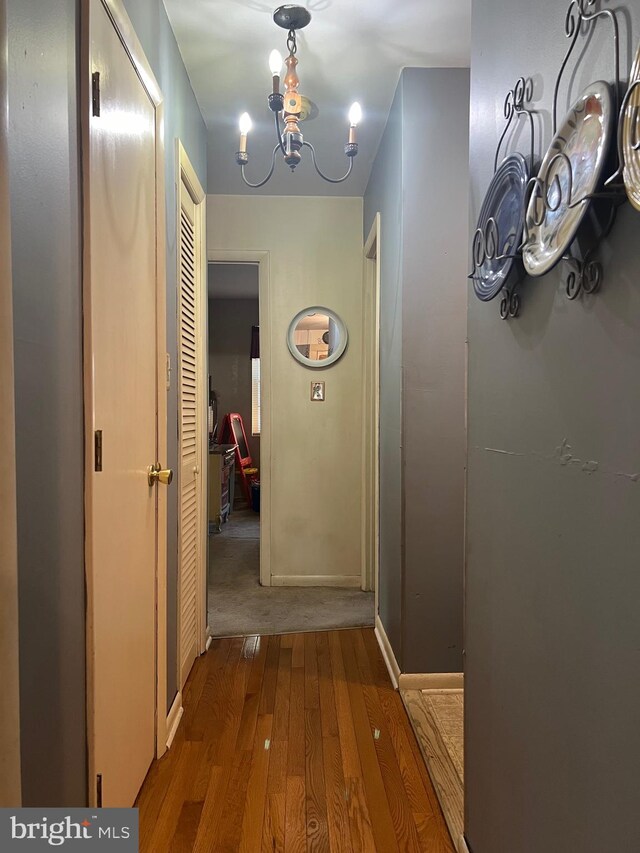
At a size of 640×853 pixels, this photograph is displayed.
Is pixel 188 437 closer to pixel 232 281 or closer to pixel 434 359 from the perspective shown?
pixel 434 359

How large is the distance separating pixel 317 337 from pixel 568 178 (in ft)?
9.62

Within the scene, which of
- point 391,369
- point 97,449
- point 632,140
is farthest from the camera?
point 391,369

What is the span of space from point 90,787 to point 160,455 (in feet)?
3.06

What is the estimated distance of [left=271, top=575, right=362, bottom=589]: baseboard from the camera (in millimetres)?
3746

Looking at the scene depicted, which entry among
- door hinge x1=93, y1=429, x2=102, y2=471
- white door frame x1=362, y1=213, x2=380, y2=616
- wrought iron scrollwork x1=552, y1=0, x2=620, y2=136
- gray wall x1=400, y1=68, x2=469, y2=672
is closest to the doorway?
white door frame x1=362, y1=213, x2=380, y2=616

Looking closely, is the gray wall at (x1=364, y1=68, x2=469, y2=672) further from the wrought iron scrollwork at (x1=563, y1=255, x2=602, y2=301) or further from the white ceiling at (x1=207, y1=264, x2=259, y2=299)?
the white ceiling at (x1=207, y1=264, x2=259, y2=299)

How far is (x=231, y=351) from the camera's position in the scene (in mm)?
6945

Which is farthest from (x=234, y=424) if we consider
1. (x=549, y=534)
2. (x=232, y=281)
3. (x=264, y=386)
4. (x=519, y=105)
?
(x=549, y=534)

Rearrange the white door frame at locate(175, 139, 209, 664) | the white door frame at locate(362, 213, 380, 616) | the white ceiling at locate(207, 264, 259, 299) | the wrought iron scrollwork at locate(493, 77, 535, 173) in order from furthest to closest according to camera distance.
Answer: the white ceiling at locate(207, 264, 259, 299) → the white door frame at locate(362, 213, 380, 616) → the white door frame at locate(175, 139, 209, 664) → the wrought iron scrollwork at locate(493, 77, 535, 173)

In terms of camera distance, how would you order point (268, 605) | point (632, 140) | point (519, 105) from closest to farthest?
point (632, 140) < point (519, 105) < point (268, 605)

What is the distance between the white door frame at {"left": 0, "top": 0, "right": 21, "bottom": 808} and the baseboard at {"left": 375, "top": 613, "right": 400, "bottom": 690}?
1.88m

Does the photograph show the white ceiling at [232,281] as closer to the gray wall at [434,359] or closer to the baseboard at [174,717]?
the gray wall at [434,359]

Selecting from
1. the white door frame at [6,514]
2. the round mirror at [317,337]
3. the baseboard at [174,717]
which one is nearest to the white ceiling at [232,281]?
the round mirror at [317,337]

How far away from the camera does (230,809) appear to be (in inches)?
63.8
